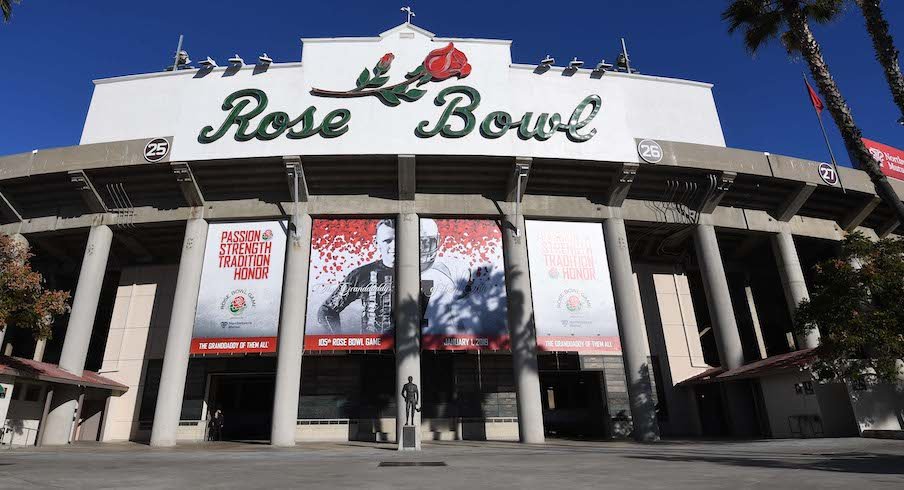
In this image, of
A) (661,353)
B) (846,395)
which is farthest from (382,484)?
(661,353)

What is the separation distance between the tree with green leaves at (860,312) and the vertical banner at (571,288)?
8.47 metres

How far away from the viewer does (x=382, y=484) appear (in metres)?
7.86

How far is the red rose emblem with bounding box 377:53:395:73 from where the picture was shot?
27.7 metres

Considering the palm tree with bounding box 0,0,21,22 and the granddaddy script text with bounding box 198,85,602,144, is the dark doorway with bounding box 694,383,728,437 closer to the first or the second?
the granddaddy script text with bounding box 198,85,602,144

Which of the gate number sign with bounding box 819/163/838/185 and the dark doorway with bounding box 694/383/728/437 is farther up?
the gate number sign with bounding box 819/163/838/185

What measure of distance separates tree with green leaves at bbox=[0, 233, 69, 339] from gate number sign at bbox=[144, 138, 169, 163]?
715 centimetres

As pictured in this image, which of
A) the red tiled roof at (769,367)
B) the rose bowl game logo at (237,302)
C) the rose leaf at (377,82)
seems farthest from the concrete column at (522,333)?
the rose bowl game logo at (237,302)

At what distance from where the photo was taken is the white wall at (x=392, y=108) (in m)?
26.0

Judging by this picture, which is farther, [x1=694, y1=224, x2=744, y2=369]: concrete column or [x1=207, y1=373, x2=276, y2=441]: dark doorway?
[x1=207, y1=373, x2=276, y2=441]: dark doorway

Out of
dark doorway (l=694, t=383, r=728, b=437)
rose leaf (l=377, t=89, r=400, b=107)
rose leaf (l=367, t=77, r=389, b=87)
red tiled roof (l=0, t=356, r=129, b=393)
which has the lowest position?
dark doorway (l=694, t=383, r=728, b=437)

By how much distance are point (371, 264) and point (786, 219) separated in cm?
2468

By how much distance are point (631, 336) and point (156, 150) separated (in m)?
26.3

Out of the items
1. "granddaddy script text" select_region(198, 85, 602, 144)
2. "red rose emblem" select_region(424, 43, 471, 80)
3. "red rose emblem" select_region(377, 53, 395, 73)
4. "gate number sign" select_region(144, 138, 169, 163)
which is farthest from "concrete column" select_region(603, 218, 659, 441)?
"gate number sign" select_region(144, 138, 169, 163)

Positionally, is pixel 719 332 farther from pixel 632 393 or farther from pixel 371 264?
pixel 371 264
